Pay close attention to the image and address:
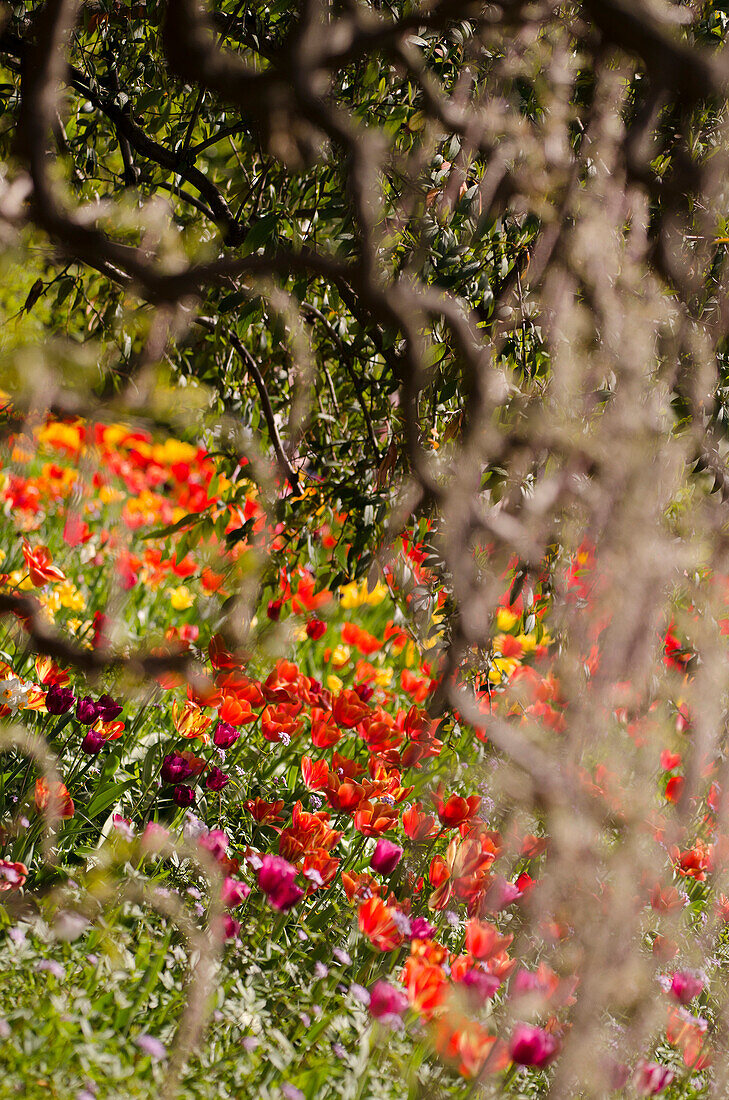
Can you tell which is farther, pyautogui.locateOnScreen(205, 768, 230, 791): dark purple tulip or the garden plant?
pyautogui.locateOnScreen(205, 768, 230, 791): dark purple tulip

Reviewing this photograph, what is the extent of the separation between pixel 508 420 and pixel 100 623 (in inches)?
35.7

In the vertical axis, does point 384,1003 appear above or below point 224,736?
below

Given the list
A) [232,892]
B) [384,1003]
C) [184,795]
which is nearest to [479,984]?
[384,1003]

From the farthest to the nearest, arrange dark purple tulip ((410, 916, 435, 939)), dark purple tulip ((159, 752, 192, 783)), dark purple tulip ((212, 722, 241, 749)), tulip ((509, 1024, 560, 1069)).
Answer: dark purple tulip ((212, 722, 241, 749)), dark purple tulip ((159, 752, 192, 783)), dark purple tulip ((410, 916, 435, 939)), tulip ((509, 1024, 560, 1069))

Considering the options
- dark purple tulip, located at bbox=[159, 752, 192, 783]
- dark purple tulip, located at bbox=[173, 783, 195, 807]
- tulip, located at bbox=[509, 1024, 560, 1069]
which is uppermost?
dark purple tulip, located at bbox=[159, 752, 192, 783]

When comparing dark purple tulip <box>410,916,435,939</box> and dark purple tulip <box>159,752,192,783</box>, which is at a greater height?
dark purple tulip <box>159,752,192,783</box>

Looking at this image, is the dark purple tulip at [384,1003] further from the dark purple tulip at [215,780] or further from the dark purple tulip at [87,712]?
the dark purple tulip at [87,712]

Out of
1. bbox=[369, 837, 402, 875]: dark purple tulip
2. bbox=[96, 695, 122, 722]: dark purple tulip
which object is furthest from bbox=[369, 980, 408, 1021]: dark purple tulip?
bbox=[96, 695, 122, 722]: dark purple tulip

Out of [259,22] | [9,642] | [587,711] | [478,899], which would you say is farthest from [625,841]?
[259,22]

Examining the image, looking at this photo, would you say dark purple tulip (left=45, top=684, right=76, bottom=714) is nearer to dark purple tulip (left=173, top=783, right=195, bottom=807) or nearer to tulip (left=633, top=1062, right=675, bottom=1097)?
dark purple tulip (left=173, top=783, right=195, bottom=807)

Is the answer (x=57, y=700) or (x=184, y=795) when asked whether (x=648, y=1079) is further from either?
(x=57, y=700)

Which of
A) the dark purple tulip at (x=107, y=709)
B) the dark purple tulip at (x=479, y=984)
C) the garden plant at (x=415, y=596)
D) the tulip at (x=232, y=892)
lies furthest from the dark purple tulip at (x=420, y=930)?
the dark purple tulip at (x=107, y=709)

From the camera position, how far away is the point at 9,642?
6.28ft

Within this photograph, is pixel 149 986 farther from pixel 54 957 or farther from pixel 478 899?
pixel 478 899
